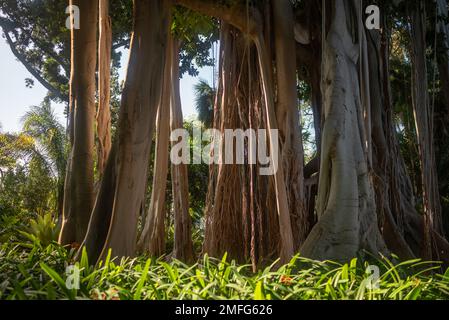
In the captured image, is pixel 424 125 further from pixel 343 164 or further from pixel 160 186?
pixel 160 186

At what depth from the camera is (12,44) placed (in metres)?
9.83

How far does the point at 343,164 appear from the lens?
314cm

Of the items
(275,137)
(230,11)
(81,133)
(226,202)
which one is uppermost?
(230,11)

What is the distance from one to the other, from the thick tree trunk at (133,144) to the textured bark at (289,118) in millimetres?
1228

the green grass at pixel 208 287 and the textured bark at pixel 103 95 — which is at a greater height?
Answer: the textured bark at pixel 103 95

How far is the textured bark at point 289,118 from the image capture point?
412cm

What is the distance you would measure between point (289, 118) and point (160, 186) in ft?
5.95

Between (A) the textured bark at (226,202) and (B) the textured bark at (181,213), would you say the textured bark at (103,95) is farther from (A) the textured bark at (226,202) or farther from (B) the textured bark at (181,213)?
(A) the textured bark at (226,202)

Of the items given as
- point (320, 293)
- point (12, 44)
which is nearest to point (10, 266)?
point (320, 293)

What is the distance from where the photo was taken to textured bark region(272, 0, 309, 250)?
4121mm

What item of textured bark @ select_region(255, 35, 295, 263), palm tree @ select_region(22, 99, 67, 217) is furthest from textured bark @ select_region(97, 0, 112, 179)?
palm tree @ select_region(22, 99, 67, 217)

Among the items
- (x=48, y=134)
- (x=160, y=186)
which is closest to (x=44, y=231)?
(x=160, y=186)

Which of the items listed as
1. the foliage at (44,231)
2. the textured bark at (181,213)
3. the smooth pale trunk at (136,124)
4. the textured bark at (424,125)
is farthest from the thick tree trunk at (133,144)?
the foliage at (44,231)
